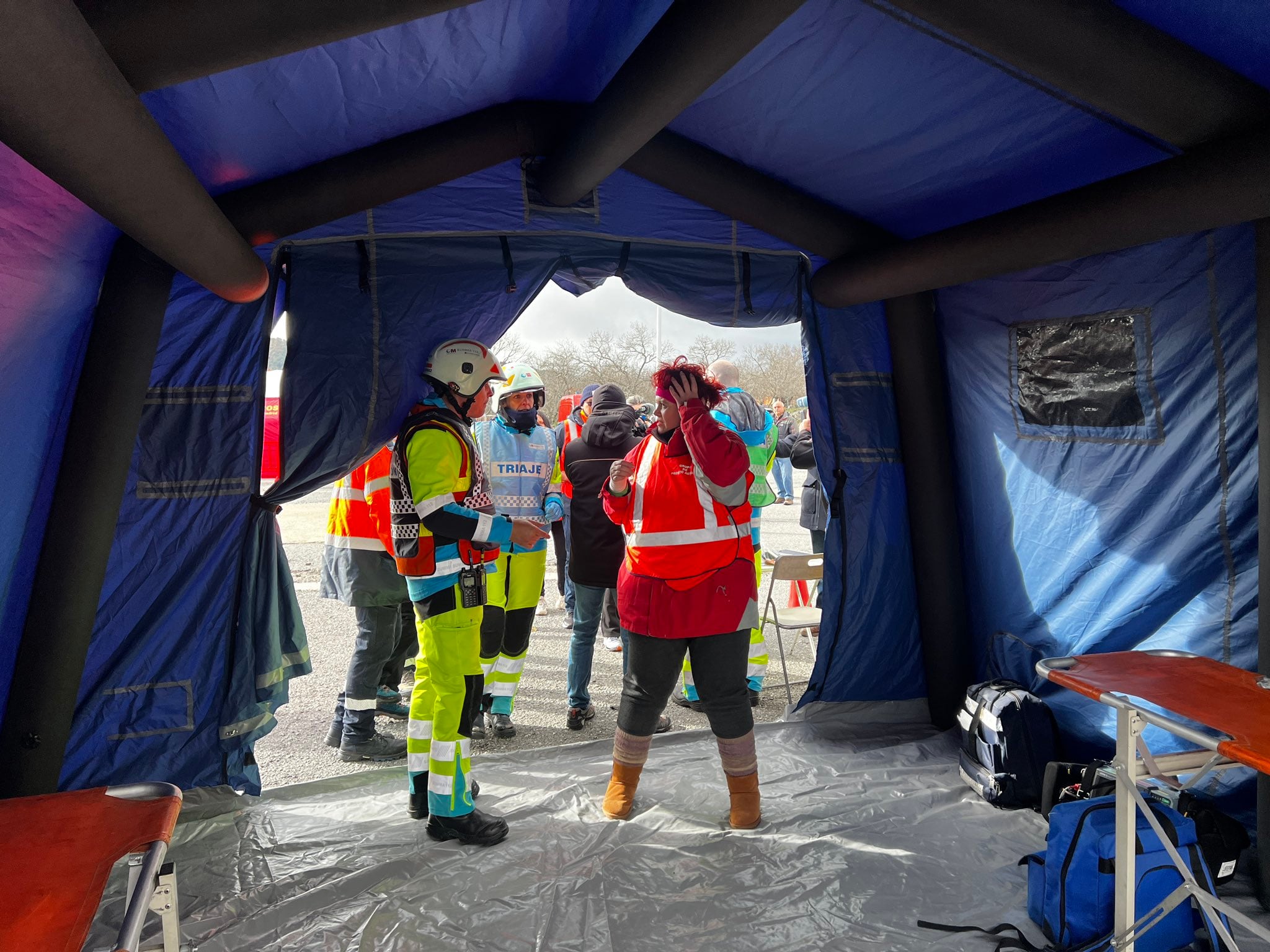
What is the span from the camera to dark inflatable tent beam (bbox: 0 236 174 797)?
2.77 metres

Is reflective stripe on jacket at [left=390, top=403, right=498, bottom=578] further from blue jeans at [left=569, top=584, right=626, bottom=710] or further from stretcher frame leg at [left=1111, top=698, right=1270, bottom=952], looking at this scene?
stretcher frame leg at [left=1111, top=698, right=1270, bottom=952]

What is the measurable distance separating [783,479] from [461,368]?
12605 millimetres

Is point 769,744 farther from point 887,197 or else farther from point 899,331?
point 887,197

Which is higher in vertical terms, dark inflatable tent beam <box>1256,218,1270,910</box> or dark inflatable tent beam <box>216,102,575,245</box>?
dark inflatable tent beam <box>216,102,575,245</box>

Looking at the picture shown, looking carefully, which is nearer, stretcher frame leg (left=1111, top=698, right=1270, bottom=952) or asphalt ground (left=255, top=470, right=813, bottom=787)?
stretcher frame leg (left=1111, top=698, right=1270, bottom=952)

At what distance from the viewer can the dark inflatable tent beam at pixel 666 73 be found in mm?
2152

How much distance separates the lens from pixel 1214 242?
2896 millimetres

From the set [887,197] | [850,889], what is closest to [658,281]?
[887,197]

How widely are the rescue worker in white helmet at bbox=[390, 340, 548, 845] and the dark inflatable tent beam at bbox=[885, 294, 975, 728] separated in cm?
219

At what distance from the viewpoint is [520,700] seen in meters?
4.86

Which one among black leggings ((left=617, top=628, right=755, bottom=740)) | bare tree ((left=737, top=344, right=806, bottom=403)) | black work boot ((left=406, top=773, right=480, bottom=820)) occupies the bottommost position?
black work boot ((left=406, top=773, right=480, bottom=820))

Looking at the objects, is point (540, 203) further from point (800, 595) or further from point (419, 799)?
point (800, 595)

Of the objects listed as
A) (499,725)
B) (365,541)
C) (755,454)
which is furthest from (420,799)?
(755,454)

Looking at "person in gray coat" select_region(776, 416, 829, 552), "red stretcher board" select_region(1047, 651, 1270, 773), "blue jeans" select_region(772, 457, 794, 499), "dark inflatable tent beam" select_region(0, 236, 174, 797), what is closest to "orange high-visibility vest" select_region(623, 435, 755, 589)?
"red stretcher board" select_region(1047, 651, 1270, 773)
